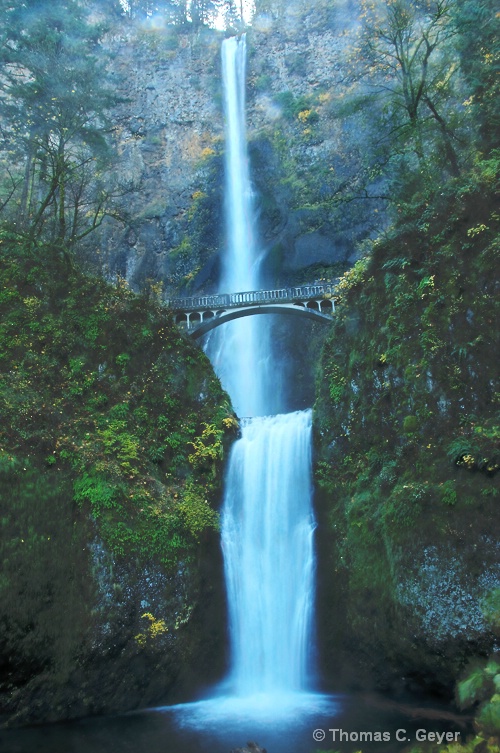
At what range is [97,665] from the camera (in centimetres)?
1191

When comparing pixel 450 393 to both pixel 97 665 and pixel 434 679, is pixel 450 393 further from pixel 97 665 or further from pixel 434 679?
pixel 97 665

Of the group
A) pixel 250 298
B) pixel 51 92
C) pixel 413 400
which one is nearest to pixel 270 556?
pixel 413 400

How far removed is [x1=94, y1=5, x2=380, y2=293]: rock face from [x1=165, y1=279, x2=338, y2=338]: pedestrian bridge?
5.59 metres

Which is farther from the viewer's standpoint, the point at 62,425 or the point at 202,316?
the point at 202,316

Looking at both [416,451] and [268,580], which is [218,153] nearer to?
[416,451]

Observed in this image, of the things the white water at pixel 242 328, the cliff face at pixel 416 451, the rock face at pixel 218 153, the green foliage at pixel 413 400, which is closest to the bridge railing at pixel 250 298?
the white water at pixel 242 328

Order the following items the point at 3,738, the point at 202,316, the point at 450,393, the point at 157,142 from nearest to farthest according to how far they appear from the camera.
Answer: the point at 3,738 → the point at 450,393 → the point at 202,316 → the point at 157,142

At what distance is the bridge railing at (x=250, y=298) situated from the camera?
25734 millimetres

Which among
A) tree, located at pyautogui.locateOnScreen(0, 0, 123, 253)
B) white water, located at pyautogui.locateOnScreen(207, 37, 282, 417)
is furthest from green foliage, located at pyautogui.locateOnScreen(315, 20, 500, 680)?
white water, located at pyautogui.locateOnScreen(207, 37, 282, 417)

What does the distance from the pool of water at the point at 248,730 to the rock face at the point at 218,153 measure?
22.4m

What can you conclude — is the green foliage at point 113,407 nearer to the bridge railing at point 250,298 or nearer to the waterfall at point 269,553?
the waterfall at point 269,553

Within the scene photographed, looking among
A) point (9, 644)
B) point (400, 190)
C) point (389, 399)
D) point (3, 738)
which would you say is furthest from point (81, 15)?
point (3, 738)

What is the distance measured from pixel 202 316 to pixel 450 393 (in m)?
15.2

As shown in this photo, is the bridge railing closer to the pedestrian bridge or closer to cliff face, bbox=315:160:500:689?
the pedestrian bridge
